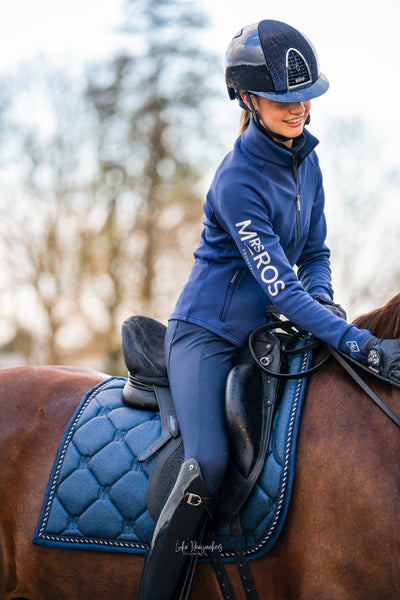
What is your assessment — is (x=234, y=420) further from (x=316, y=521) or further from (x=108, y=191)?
(x=108, y=191)

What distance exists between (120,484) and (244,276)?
40.6 inches

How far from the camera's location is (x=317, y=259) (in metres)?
3.20

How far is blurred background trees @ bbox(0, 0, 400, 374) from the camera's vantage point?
16766 millimetres

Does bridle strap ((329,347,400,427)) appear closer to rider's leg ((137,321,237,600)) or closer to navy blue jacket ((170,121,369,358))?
navy blue jacket ((170,121,369,358))

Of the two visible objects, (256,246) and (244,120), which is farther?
(244,120)

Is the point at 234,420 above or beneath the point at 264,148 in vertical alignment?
beneath

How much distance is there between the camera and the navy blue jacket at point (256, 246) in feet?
8.45

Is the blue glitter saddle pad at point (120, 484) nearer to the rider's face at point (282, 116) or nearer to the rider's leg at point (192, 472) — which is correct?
the rider's leg at point (192, 472)

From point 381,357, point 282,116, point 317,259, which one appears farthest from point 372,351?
point 282,116

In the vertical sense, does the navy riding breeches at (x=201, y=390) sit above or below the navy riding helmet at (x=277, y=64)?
below

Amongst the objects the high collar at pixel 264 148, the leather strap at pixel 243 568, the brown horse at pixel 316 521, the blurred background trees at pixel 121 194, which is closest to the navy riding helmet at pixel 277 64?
the high collar at pixel 264 148

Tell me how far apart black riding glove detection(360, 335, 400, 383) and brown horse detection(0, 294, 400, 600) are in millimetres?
140

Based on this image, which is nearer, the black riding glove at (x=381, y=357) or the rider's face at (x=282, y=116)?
the black riding glove at (x=381, y=357)

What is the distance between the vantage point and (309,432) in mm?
2623
